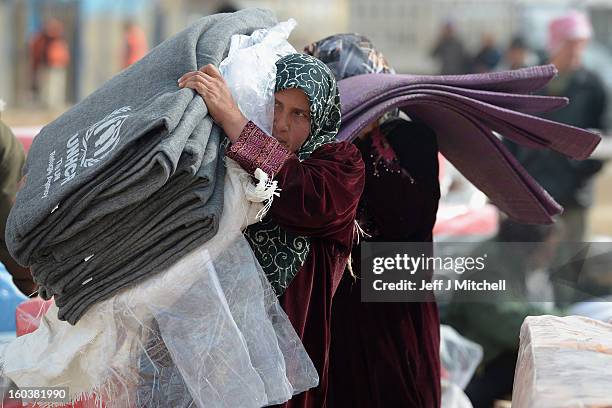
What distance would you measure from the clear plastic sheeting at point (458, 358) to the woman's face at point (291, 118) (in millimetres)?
1964

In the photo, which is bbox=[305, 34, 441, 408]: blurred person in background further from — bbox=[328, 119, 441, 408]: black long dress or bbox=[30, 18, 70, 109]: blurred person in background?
bbox=[30, 18, 70, 109]: blurred person in background

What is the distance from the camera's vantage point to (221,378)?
250 centimetres

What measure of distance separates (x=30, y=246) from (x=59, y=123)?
401 mm

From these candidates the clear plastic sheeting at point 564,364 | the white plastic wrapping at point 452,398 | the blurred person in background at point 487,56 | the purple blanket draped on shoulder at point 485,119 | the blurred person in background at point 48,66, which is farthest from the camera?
the blurred person in background at point 48,66

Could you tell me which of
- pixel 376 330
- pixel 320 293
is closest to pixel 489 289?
pixel 376 330

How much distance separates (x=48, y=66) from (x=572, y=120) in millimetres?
11379

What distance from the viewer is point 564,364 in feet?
7.54

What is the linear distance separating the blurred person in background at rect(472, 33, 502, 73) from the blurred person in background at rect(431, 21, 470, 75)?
0.55ft

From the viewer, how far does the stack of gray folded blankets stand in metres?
2.42

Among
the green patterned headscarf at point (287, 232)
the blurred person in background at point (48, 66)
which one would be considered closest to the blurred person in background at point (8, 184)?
the green patterned headscarf at point (287, 232)

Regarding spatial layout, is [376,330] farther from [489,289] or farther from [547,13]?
[547,13]

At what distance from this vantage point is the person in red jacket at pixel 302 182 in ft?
8.27

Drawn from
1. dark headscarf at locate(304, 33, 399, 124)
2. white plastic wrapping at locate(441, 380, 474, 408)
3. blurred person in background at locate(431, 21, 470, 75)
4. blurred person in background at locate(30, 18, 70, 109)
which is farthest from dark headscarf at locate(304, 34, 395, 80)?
blurred person in background at locate(30, 18, 70, 109)

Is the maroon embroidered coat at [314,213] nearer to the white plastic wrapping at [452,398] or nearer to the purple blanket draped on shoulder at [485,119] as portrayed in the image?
the purple blanket draped on shoulder at [485,119]
